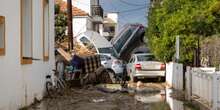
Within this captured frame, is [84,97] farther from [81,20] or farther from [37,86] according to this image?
[81,20]

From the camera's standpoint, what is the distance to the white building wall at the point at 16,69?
13.4 m

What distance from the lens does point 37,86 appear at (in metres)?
18.1

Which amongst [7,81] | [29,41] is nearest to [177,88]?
[29,41]

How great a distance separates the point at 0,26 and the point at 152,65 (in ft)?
52.1

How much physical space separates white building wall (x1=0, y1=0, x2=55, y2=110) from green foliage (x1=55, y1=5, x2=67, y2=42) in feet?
66.8

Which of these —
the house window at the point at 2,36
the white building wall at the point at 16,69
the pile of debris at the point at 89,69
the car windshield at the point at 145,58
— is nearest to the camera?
the house window at the point at 2,36

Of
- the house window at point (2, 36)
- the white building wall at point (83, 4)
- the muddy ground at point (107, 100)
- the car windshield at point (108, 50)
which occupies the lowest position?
the muddy ground at point (107, 100)

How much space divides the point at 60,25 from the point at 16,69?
26485 mm

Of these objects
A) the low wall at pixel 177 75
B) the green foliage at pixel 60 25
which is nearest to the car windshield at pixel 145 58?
the low wall at pixel 177 75

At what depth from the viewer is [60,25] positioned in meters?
41.1

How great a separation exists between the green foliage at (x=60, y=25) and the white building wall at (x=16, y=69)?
2035cm

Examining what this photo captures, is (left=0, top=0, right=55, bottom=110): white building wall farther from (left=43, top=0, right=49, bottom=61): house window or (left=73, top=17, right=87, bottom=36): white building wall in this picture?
(left=73, top=17, right=87, bottom=36): white building wall

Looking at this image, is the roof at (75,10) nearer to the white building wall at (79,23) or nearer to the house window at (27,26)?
the white building wall at (79,23)

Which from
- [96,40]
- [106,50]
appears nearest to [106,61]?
[106,50]
